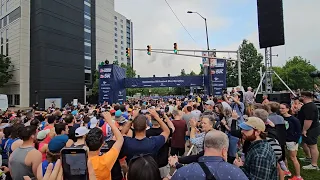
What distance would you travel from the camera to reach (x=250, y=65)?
50219mm

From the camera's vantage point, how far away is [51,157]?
9.32 ft

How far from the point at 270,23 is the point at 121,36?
105560 millimetres

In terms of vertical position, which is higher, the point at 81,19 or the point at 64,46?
the point at 81,19

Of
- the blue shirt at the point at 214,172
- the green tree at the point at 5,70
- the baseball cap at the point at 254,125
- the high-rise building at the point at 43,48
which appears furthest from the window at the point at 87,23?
the blue shirt at the point at 214,172

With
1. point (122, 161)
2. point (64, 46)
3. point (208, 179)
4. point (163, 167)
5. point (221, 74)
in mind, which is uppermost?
point (64, 46)

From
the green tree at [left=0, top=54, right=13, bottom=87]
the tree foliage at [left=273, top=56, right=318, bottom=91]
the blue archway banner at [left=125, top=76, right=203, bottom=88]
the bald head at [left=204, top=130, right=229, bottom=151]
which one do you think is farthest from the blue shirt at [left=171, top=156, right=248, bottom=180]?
the tree foliage at [left=273, top=56, right=318, bottom=91]

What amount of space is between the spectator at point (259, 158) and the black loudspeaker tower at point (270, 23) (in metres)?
8.71

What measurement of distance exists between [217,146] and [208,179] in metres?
0.34

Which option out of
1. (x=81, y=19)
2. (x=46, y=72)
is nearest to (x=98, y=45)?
(x=81, y=19)

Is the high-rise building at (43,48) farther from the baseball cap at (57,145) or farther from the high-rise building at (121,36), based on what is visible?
the high-rise building at (121,36)

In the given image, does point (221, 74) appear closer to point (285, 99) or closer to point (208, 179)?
point (285, 99)

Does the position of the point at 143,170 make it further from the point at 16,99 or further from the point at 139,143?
the point at 16,99

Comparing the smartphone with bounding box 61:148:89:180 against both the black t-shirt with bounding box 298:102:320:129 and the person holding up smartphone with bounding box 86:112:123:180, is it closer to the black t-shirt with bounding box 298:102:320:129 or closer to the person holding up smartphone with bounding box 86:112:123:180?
the person holding up smartphone with bounding box 86:112:123:180

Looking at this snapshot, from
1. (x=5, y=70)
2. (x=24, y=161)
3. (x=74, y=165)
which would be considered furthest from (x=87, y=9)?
(x=74, y=165)
